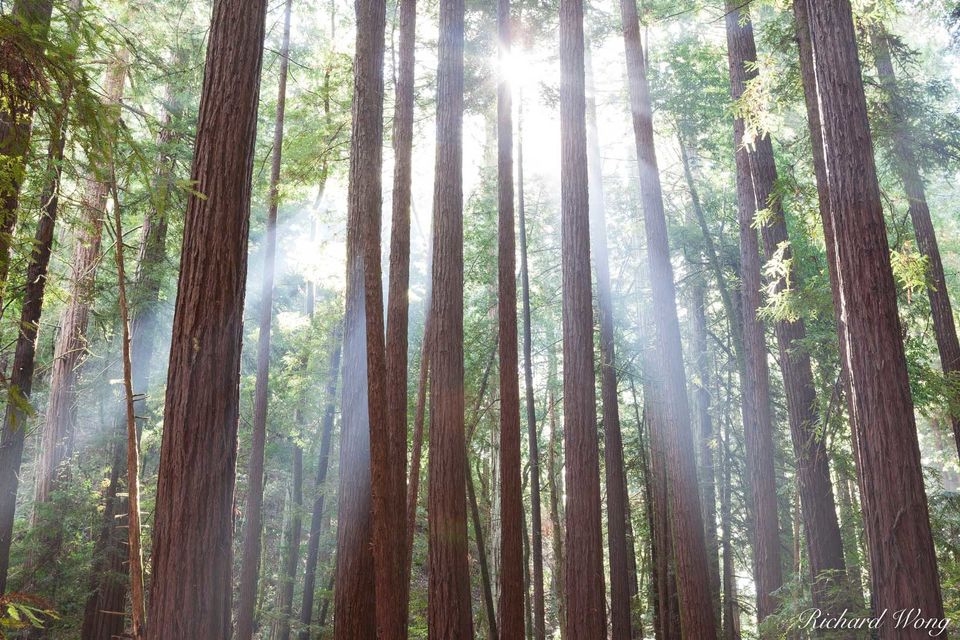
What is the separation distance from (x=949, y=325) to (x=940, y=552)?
4.61m

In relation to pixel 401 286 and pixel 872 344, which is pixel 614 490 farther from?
pixel 872 344

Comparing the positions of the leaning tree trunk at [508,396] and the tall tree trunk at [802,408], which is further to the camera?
the leaning tree trunk at [508,396]

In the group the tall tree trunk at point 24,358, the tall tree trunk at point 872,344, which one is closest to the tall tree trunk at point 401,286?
the tall tree trunk at point 24,358

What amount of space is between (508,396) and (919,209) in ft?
29.1

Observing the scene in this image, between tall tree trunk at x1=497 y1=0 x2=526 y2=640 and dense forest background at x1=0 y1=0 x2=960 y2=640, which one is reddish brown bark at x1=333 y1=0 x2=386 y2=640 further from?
tall tree trunk at x1=497 y1=0 x2=526 y2=640

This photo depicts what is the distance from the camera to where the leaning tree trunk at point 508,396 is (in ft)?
29.7

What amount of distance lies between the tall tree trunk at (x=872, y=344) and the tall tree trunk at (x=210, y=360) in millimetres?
5046

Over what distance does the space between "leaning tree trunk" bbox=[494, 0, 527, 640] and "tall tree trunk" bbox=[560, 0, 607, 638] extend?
1.20 metres

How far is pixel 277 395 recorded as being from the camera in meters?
20.9

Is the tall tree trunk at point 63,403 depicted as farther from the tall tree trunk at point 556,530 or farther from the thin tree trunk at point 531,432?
the tall tree trunk at point 556,530

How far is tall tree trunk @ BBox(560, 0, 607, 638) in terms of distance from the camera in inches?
319

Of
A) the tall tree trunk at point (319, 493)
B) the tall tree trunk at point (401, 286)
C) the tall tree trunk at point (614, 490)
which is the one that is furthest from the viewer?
the tall tree trunk at point (319, 493)

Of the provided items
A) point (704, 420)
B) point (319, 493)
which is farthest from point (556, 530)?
point (319, 493)

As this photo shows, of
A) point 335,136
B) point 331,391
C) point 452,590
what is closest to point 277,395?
point 331,391
